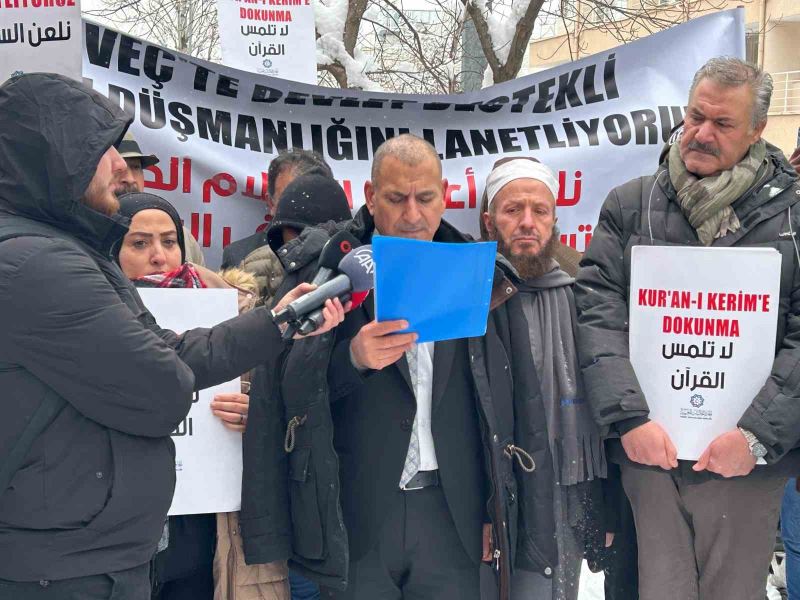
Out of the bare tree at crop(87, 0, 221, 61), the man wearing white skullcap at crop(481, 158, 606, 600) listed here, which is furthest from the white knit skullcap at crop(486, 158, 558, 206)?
the bare tree at crop(87, 0, 221, 61)

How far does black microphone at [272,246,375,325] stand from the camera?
2.44 meters

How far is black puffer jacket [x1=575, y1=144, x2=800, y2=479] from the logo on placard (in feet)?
0.46

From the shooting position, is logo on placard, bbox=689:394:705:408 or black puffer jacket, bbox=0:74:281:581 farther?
logo on placard, bbox=689:394:705:408

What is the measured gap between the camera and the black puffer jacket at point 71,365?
6.93 feet

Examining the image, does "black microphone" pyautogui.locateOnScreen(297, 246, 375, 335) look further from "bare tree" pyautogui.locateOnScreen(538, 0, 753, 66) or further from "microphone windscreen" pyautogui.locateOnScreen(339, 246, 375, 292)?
"bare tree" pyautogui.locateOnScreen(538, 0, 753, 66)

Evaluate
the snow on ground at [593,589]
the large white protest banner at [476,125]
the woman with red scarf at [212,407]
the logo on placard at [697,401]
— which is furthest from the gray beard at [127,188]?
the snow on ground at [593,589]

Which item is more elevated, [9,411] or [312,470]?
[9,411]

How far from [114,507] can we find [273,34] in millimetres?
4574

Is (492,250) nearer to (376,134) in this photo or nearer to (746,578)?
(746,578)

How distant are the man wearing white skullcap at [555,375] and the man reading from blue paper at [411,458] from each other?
22 centimetres

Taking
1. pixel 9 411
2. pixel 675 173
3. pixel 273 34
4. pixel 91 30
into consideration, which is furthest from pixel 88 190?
pixel 273 34

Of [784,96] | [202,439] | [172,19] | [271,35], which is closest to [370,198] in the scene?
[202,439]

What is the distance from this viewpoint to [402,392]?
2.97 metres

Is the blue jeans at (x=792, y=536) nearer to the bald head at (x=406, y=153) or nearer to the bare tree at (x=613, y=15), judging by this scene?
the bald head at (x=406, y=153)
